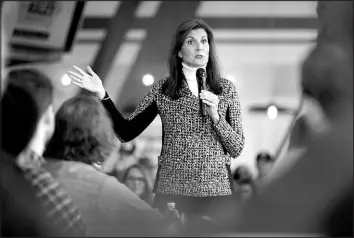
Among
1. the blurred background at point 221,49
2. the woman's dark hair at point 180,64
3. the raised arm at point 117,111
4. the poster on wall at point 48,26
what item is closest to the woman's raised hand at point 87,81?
the raised arm at point 117,111

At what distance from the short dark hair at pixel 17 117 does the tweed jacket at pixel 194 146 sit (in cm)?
26

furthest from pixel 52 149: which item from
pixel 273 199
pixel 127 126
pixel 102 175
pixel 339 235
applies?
pixel 339 235

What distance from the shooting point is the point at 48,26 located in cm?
462

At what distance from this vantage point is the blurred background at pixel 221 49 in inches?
219

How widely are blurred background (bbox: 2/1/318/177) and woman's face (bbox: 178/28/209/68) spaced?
3531mm

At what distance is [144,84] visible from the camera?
600 centimetres

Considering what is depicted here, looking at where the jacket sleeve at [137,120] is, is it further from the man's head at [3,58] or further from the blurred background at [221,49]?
the blurred background at [221,49]

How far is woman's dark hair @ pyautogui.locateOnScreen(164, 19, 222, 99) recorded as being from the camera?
175 centimetres

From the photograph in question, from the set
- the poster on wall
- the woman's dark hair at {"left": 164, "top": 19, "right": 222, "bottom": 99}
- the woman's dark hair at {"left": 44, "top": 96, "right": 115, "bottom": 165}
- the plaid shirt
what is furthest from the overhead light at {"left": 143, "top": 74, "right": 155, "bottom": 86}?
the plaid shirt

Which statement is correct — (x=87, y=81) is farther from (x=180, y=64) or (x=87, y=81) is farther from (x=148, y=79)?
(x=148, y=79)

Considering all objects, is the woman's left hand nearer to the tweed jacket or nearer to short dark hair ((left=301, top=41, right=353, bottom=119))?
the tweed jacket

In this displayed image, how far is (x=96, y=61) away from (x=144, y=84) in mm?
602

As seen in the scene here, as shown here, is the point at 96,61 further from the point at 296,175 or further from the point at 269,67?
the point at 296,175

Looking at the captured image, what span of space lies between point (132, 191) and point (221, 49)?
4539mm
